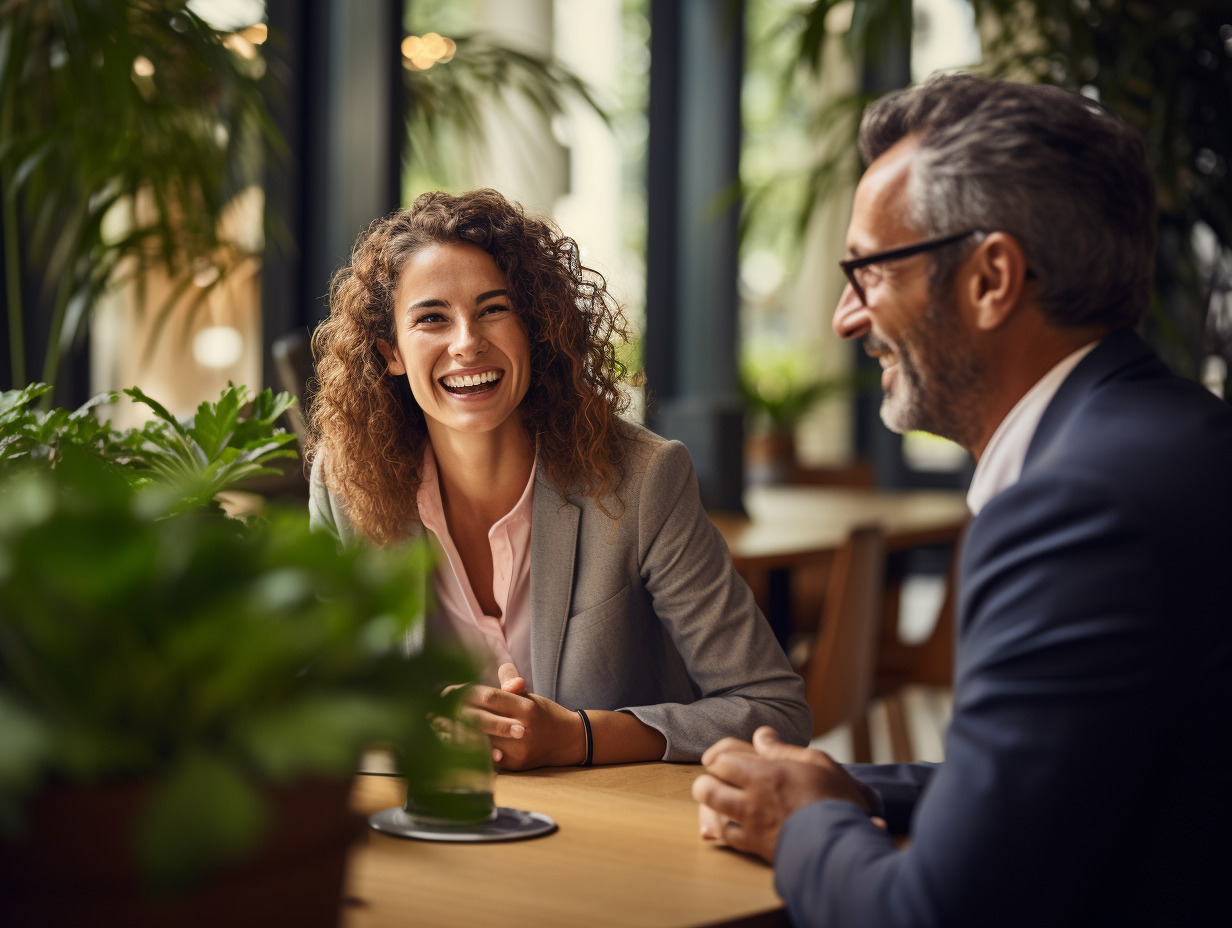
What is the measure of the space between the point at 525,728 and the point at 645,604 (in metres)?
0.46

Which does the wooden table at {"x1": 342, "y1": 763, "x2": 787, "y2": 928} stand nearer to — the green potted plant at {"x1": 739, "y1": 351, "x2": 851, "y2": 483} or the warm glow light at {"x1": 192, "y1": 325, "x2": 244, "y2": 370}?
the warm glow light at {"x1": 192, "y1": 325, "x2": 244, "y2": 370}

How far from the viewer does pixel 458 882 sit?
982mm

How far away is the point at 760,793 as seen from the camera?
109cm

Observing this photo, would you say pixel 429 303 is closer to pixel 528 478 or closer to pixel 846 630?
pixel 528 478

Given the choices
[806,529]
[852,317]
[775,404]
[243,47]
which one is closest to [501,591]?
[852,317]

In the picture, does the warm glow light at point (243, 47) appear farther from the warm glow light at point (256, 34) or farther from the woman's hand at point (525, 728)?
the woman's hand at point (525, 728)

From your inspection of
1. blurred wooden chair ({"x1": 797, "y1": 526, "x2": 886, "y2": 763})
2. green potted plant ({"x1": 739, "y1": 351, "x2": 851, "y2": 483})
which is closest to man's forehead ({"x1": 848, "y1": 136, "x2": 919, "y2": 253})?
blurred wooden chair ({"x1": 797, "y1": 526, "x2": 886, "y2": 763})

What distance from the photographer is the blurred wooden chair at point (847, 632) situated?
2883mm

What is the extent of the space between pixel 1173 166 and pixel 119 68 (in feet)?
8.60

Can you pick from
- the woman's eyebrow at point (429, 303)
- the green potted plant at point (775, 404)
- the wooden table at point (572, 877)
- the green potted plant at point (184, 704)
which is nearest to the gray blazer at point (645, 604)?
the woman's eyebrow at point (429, 303)

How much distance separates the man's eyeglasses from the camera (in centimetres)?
120

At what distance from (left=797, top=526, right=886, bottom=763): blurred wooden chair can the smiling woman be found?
3.22 feet

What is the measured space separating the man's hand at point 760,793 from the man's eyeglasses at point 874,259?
48 centimetres

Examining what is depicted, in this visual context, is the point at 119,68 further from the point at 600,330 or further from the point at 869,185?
the point at 869,185
